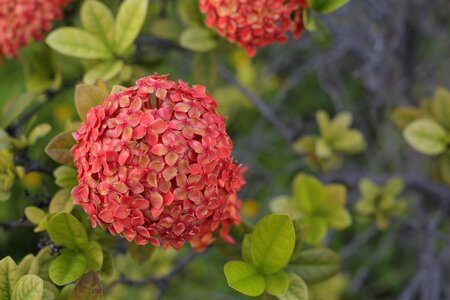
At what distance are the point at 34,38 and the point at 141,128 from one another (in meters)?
0.89

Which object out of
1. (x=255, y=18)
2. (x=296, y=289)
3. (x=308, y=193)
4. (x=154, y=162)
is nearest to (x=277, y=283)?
(x=296, y=289)

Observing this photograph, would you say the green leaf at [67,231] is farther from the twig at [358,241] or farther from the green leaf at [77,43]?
the twig at [358,241]

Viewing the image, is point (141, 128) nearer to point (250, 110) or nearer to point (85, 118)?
point (85, 118)

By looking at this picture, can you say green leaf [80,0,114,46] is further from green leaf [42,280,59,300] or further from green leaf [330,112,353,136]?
green leaf [330,112,353,136]

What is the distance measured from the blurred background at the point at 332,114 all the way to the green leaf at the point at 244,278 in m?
0.94

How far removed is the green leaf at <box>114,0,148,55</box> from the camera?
184 cm

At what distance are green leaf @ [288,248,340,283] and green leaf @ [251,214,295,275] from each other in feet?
0.54

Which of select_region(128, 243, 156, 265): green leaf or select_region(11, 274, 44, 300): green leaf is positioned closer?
select_region(11, 274, 44, 300): green leaf

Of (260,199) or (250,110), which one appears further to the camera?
(250,110)

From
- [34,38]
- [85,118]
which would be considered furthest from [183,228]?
[34,38]

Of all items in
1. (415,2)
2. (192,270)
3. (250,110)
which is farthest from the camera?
(250,110)

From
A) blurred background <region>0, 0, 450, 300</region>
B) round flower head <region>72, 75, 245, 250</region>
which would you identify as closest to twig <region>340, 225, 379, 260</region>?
blurred background <region>0, 0, 450, 300</region>

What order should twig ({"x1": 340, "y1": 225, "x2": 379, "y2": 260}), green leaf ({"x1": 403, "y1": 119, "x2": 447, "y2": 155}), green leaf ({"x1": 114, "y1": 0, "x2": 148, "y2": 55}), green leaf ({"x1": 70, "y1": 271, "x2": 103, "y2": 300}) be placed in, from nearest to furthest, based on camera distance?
green leaf ({"x1": 70, "y1": 271, "x2": 103, "y2": 300}), green leaf ({"x1": 114, "y1": 0, "x2": 148, "y2": 55}), green leaf ({"x1": 403, "y1": 119, "x2": 447, "y2": 155}), twig ({"x1": 340, "y1": 225, "x2": 379, "y2": 260})

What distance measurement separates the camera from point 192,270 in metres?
3.56
